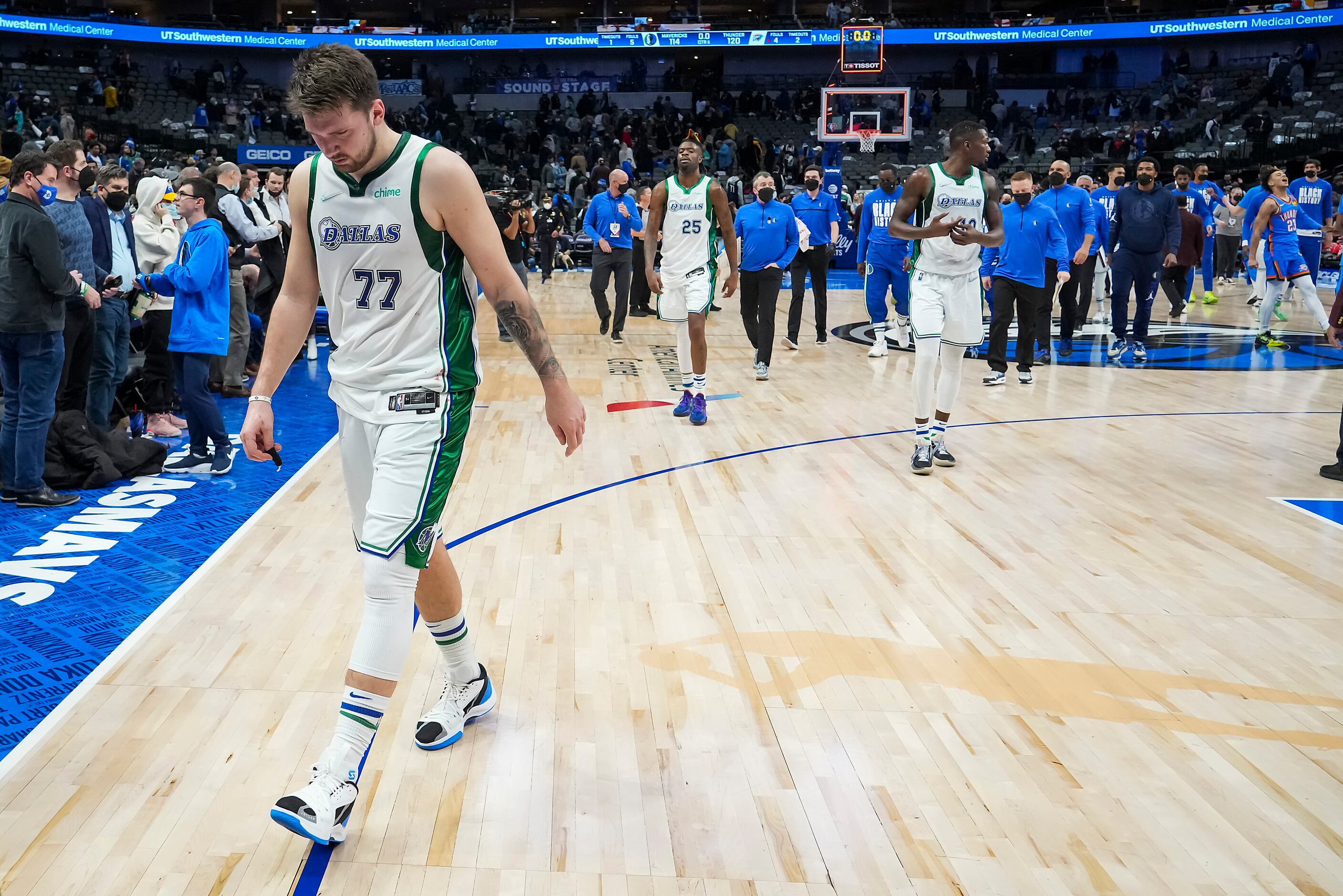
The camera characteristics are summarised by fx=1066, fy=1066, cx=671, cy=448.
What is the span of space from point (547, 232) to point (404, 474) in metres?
17.7

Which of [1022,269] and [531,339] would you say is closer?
[531,339]

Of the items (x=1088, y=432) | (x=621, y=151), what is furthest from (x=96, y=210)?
(x=621, y=151)

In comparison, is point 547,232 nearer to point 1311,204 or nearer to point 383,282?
point 1311,204

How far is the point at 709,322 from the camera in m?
13.7

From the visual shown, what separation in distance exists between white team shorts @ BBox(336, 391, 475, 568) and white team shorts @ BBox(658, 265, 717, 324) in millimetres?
4918

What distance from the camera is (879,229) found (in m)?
10.4

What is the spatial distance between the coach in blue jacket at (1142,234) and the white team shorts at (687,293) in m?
4.53

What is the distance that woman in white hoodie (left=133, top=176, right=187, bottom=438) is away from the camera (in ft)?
23.4

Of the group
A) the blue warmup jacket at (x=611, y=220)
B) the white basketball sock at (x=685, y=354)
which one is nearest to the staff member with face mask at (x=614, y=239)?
the blue warmup jacket at (x=611, y=220)

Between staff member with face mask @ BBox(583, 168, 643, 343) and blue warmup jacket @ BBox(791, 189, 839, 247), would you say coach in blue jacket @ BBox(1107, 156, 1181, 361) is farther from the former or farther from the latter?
staff member with face mask @ BBox(583, 168, 643, 343)

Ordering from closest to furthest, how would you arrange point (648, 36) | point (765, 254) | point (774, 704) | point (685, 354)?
point (774, 704)
point (685, 354)
point (765, 254)
point (648, 36)

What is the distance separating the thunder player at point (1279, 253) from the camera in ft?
36.5

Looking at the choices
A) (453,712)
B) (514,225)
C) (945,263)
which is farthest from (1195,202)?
(453,712)

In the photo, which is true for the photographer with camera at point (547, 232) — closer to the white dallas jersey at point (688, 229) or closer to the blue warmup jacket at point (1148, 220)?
the blue warmup jacket at point (1148, 220)
